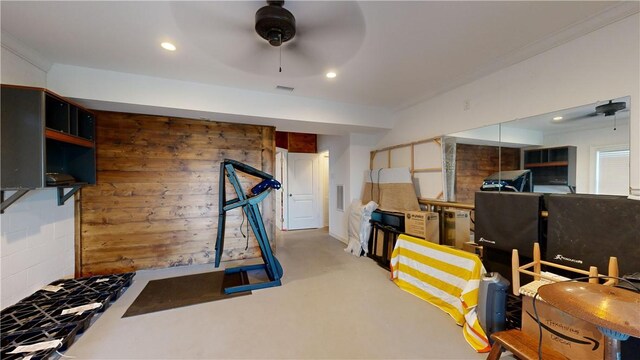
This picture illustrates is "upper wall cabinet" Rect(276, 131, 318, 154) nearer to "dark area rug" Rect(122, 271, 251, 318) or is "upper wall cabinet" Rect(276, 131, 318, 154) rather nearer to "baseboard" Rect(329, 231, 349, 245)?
"baseboard" Rect(329, 231, 349, 245)

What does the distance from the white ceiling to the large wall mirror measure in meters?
0.72

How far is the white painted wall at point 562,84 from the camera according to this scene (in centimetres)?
179

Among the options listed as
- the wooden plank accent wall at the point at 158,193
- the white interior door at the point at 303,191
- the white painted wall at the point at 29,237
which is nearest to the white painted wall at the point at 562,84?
the wooden plank accent wall at the point at 158,193

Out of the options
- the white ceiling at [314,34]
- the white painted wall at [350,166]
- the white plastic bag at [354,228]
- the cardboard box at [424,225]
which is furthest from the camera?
the white painted wall at [350,166]

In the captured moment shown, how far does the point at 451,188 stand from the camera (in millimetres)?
3309

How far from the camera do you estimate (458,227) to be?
10.3 ft

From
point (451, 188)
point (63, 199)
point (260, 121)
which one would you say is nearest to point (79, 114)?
point (63, 199)

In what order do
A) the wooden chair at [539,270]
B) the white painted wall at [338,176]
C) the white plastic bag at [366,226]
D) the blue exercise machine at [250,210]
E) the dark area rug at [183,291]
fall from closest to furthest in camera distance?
the wooden chair at [539,270], the dark area rug at [183,291], the blue exercise machine at [250,210], the white plastic bag at [366,226], the white painted wall at [338,176]

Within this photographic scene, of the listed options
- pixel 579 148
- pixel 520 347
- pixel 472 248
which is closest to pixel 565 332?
pixel 520 347

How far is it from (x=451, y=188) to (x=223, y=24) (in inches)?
133

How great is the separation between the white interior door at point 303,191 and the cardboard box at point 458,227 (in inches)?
156

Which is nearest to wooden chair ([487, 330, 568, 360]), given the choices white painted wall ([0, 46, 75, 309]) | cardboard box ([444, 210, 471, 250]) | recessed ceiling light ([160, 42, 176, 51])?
cardboard box ([444, 210, 471, 250])

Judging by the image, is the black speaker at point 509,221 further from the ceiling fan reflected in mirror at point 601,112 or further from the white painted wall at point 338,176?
the white painted wall at point 338,176

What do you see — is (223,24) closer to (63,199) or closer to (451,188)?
(63,199)
